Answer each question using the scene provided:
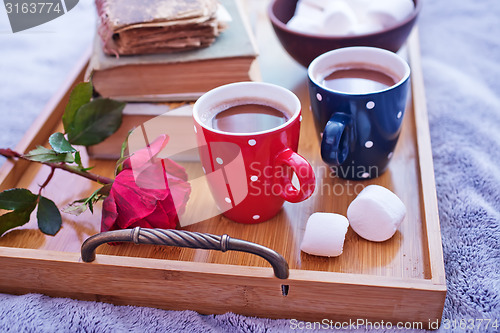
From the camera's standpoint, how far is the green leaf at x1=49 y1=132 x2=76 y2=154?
48 centimetres

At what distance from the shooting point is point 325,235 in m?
0.43

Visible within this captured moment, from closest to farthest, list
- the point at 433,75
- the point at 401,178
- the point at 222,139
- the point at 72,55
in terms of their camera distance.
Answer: the point at 222,139 → the point at 401,178 → the point at 433,75 → the point at 72,55

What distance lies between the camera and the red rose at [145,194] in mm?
431

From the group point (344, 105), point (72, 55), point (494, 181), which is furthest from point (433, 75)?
point (72, 55)

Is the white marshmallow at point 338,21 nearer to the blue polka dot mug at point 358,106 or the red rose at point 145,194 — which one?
the blue polka dot mug at point 358,106

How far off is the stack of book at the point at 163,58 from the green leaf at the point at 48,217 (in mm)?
110

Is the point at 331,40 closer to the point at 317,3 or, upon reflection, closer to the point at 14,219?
the point at 317,3

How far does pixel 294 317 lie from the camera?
1.44 feet

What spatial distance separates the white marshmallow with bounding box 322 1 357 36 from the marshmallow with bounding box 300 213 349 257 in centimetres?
26

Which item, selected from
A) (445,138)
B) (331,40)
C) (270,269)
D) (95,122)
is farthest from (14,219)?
(445,138)

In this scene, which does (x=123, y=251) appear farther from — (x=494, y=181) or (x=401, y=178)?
(x=494, y=181)

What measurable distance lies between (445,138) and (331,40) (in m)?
0.20

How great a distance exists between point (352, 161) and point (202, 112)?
0.16m

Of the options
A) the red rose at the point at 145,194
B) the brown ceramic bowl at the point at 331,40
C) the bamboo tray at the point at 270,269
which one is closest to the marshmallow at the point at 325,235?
the bamboo tray at the point at 270,269
